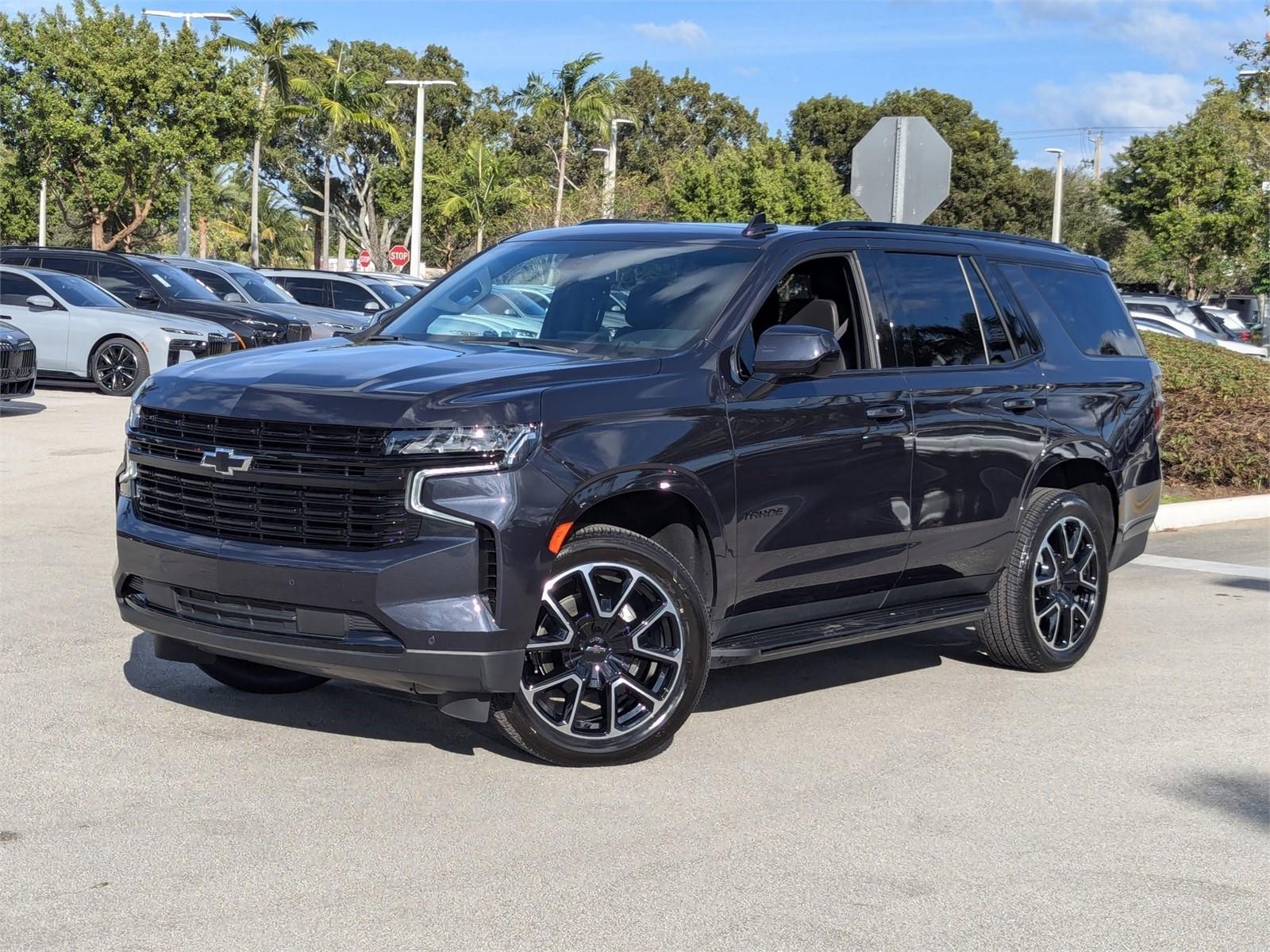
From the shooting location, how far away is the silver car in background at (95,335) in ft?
66.3

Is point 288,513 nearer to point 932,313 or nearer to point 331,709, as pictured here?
point 331,709

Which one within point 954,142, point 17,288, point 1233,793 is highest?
point 954,142

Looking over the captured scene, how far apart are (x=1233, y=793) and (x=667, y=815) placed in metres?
2.07

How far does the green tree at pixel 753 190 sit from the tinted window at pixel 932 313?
48.8 m

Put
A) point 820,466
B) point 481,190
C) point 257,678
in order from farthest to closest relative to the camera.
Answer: point 481,190 → point 257,678 → point 820,466

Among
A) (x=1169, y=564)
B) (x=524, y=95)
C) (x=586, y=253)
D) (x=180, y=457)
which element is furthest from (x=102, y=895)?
(x=524, y=95)

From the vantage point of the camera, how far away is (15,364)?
16.6m

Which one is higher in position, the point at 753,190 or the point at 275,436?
the point at 753,190

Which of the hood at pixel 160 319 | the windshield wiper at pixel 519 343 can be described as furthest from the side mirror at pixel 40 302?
the windshield wiper at pixel 519 343

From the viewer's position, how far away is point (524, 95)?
166ft

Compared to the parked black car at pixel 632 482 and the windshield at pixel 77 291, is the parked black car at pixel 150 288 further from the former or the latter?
the parked black car at pixel 632 482

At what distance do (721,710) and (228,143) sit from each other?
3436 centimetres

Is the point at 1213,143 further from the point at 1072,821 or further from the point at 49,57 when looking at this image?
the point at 1072,821

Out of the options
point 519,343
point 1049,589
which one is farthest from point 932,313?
point 519,343
